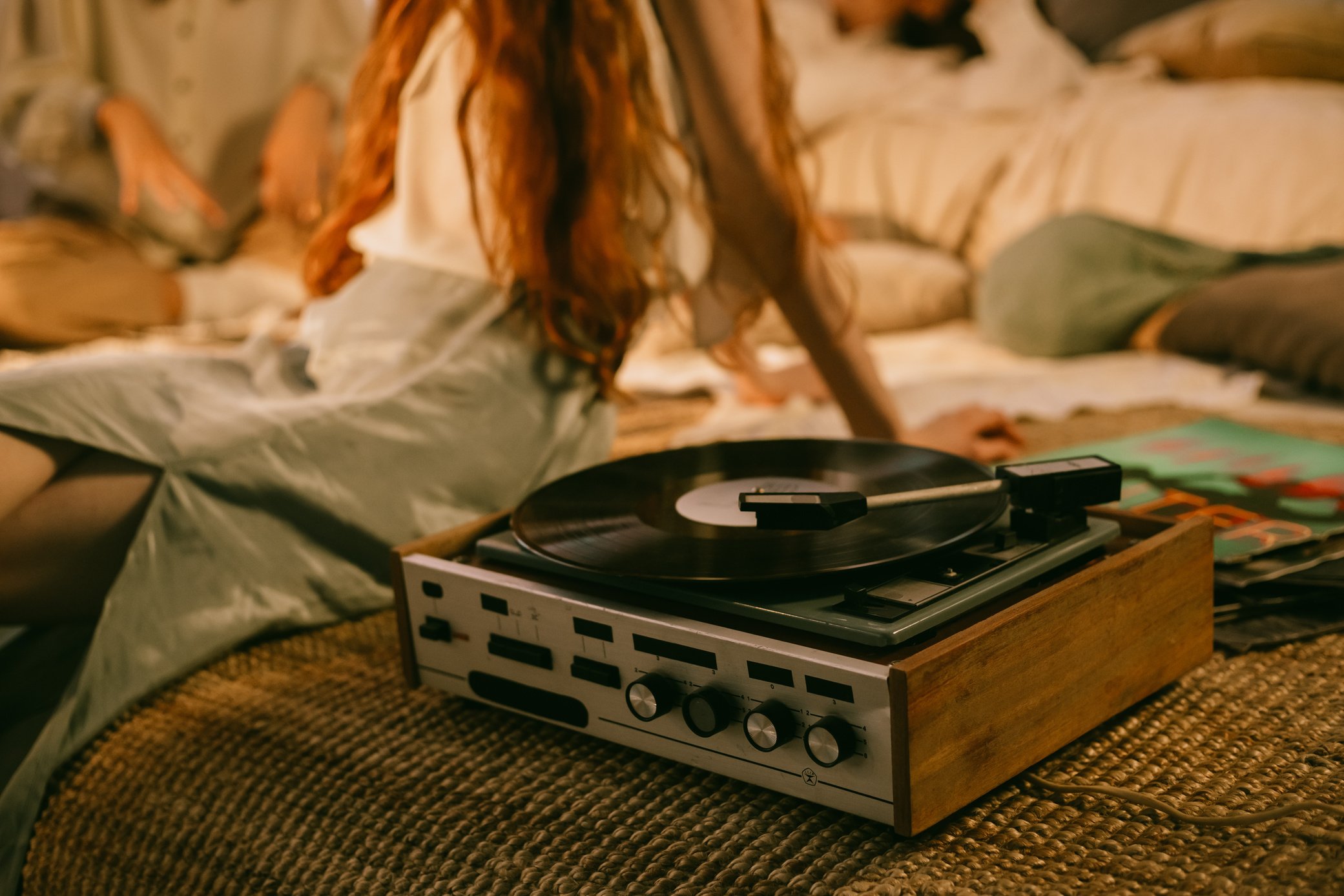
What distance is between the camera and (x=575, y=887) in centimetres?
55

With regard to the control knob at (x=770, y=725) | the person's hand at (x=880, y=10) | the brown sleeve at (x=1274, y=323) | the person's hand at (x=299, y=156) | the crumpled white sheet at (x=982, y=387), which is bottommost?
the crumpled white sheet at (x=982, y=387)

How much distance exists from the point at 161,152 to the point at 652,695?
6.83 ft

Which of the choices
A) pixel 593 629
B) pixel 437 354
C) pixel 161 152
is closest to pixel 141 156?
pixel 161 152

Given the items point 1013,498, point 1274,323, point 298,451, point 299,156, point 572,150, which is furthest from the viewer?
point 299,156

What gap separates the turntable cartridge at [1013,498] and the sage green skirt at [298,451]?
42 centimetres

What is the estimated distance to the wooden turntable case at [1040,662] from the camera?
502 millimetres

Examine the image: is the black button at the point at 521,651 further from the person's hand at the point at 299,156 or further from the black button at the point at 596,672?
the person's hand at the point at 299,156

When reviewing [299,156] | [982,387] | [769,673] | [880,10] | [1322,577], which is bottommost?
[982,387]

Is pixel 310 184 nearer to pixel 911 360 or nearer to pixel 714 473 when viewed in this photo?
pixel 911 360

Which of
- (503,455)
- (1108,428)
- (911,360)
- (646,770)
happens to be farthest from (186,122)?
(646,770)

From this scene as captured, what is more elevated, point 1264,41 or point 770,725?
point 1264,41

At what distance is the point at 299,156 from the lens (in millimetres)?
2391

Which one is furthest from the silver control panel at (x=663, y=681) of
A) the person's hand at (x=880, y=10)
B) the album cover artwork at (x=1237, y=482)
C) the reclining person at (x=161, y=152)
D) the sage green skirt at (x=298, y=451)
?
the person's hand at (x=880, y=10)

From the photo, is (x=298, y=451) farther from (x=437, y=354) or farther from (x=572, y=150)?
(x=572, y=150)
